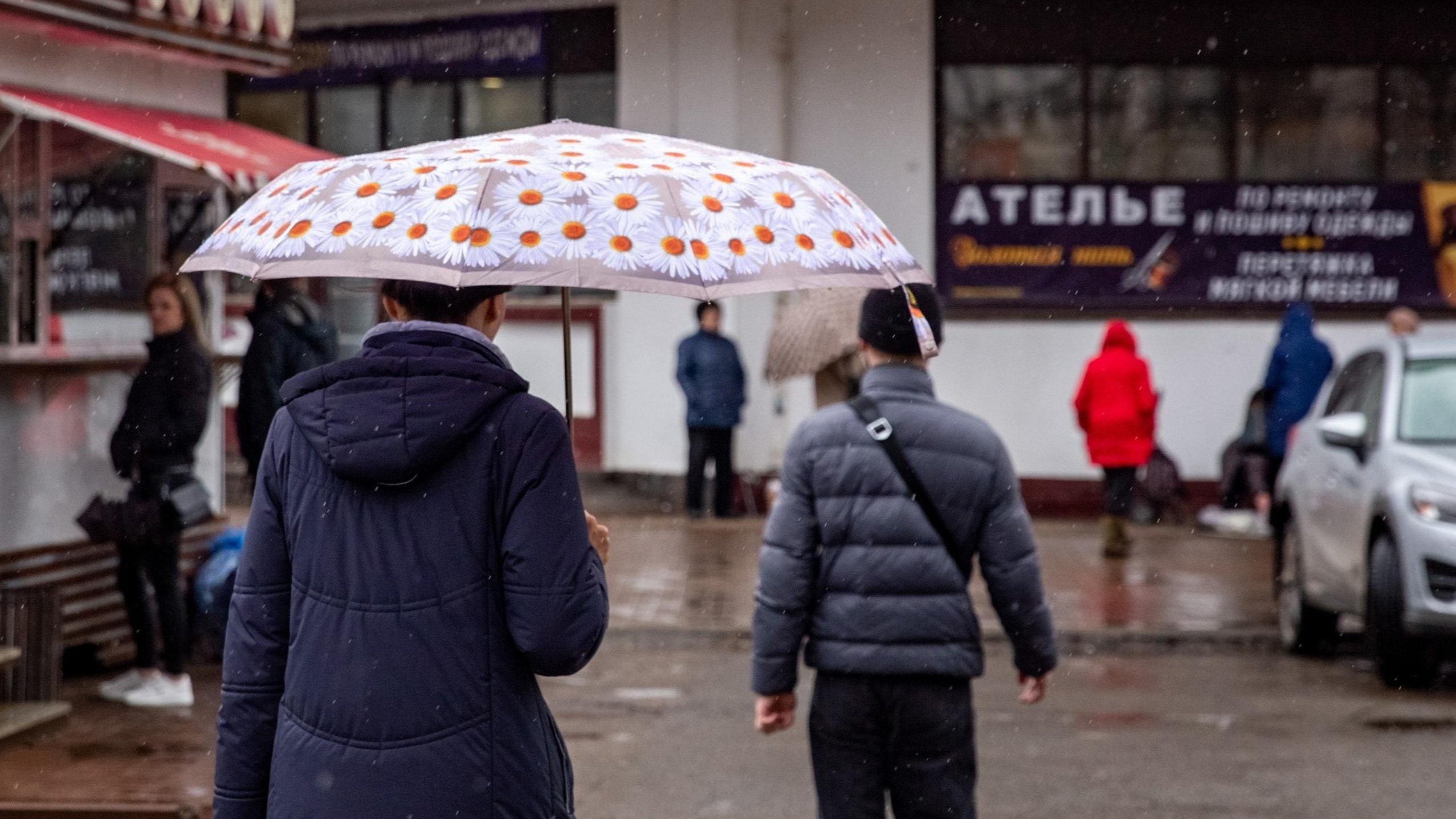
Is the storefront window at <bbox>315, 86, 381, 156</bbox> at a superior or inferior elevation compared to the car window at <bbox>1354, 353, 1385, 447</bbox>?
superior

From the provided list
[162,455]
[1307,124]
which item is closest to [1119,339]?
[1307,124]

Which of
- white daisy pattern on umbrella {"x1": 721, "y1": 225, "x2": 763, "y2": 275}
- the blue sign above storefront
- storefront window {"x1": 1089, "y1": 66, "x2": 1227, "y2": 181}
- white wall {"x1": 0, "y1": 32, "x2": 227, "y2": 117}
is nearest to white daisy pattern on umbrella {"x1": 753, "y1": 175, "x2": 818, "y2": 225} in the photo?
white daisy pattern on umbrella {"x1": 721, "y1": 225, "x2": 763, "y2": 275}

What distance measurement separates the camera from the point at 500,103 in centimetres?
1772

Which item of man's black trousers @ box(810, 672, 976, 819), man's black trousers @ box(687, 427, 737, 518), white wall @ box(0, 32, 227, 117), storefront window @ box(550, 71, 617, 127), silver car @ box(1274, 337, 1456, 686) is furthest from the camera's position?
storefront window @ box(550, 71, 617, 127)

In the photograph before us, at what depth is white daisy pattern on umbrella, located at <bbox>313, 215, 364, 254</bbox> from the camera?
312cm

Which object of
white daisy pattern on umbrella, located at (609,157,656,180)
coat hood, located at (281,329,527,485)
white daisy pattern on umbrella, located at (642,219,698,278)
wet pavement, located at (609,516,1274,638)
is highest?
white daisy pattern on umbrella, located at (609,157,656,180)

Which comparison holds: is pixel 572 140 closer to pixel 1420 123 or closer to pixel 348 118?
pixel 1420 123

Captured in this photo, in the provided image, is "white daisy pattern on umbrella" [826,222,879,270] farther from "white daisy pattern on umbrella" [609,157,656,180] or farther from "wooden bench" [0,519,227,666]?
"wooden bench" [0,519,227,666]

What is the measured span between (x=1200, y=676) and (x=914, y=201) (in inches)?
299

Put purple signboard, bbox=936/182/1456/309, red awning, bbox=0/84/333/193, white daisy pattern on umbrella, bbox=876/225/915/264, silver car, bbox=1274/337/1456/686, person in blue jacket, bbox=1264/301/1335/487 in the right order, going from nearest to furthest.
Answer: white daisy pattern on umbrella, bbox=876/225/915/264, silver car, bbox=1274/337/1456/686, red awning, bbox=0/84/333/193, person in blue jacket, bbox=1264/301/1335/487, purple signboard, bbox=936/182/1456/309

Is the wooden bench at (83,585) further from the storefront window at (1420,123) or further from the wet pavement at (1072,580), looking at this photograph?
the storefront window at (1420,123)

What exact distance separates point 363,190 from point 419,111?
15.2m

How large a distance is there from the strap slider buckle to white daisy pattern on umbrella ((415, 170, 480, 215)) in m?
1.50

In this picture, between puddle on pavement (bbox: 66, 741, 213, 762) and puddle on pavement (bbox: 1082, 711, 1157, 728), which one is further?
puddle on pavement (bbox: 1082, 711, 1157, 728)
